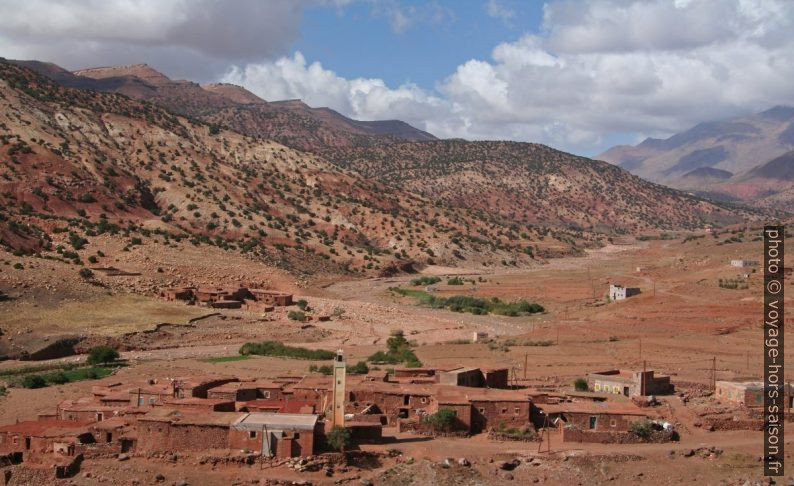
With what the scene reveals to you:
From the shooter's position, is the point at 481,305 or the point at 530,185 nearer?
the point at 481,305

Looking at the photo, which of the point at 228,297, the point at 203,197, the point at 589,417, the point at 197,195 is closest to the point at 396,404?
the point at 589,417

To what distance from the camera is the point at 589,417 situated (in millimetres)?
26672

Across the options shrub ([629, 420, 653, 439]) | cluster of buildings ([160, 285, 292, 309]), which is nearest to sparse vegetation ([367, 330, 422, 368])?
shrub ([629, 420, 653, 439])

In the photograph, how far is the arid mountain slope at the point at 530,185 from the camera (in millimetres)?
164250

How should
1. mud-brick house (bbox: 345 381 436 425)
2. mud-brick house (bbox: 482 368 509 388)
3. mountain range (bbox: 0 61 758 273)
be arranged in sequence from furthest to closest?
mountain range (bbox: 0 61 758 273) < mud-brick house (bbox: 482 368 509 388) < mud-brick house (bbox: 345 381 436 425)

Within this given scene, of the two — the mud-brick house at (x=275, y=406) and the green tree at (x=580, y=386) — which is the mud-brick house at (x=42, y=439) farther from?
the green tree at (x=580, y=386)

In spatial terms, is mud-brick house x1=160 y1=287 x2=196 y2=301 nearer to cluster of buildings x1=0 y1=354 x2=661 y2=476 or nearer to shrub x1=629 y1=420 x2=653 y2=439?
cluster of buildings x1=0 y1=354 x2=661 y2=476

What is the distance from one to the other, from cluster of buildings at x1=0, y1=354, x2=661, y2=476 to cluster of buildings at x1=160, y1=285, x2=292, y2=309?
82.9 feet

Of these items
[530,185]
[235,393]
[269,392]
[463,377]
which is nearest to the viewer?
[235,393]

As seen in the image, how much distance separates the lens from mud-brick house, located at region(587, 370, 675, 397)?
108 ft

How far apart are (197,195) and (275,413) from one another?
66051 mm

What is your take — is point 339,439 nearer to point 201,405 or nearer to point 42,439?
point 201,405

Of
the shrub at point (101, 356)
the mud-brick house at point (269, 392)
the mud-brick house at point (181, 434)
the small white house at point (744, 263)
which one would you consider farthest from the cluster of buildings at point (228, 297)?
the small white house at point (744, 263)

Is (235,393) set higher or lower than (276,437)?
higher
